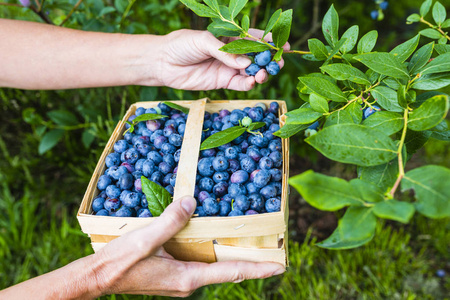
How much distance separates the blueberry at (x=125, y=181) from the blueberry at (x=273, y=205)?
0.41 m

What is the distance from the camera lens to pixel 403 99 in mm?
664

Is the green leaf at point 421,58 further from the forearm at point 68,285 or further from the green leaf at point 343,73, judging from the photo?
the forearm at point 68,285

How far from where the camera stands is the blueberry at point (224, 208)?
37.2 inches

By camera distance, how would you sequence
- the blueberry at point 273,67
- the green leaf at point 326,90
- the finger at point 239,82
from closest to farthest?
the green leaf at point 326,90, the blueberry at point 273,67, the finger at point 239,82

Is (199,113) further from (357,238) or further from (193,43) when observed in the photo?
(357,238)

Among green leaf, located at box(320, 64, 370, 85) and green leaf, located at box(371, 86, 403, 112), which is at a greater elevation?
green leaf, located at box(320, 64, 370, 85)

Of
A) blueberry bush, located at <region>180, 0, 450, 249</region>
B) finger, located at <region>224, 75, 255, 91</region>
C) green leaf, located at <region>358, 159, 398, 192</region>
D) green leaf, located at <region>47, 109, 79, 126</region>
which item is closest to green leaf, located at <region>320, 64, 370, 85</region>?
blueberry bush, located at <region>180, 0, 450, 249</region>

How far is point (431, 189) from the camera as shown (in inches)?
20.0

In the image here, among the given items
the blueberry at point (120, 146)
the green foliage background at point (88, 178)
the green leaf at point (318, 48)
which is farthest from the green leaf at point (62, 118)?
the green leaf at point (318, 48)

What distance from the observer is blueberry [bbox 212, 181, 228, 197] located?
3.26 feet

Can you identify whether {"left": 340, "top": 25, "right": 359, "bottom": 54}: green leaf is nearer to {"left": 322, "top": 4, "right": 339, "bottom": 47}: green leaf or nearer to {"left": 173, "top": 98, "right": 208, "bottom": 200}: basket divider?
{"left": 322, "top": 4, "right": 339, "bottom": 47}: green leaf

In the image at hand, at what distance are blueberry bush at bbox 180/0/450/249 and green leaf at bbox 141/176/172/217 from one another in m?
0.38

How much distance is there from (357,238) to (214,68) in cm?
98

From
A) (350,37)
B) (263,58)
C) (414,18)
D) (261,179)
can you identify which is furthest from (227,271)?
(414,18)
